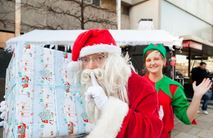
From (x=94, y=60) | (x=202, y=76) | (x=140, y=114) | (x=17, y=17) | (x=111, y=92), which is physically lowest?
(x=202, y=76)

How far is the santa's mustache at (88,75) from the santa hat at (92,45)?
97mm

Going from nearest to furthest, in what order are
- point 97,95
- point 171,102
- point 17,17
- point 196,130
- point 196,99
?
point 97,95
point 196,99
point 171,102
point 196,130
point 17,17

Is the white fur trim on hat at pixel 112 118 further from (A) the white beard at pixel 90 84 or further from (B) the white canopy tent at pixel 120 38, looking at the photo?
(B) the white canopy tent at pixel 120 38

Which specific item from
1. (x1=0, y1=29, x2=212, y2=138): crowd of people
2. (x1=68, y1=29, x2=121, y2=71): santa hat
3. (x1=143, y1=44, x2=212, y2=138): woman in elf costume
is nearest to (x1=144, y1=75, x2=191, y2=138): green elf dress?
(x1=143, y1=44, x2=212, y2=138): woman in elf costume

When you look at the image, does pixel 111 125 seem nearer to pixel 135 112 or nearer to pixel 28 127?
pixel 135 112

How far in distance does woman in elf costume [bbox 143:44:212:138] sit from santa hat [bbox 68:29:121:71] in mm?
744

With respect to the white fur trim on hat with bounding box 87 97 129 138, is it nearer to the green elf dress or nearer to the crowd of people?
the crowd of people

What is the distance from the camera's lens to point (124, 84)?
118 centimetres

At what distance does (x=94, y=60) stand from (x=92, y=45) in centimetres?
9

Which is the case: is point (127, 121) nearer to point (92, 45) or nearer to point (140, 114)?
point (140, 114)

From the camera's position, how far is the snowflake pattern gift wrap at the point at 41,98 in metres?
1.42

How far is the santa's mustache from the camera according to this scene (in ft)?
3.78

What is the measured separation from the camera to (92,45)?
122 cm

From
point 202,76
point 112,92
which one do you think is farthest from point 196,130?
point 112,92
